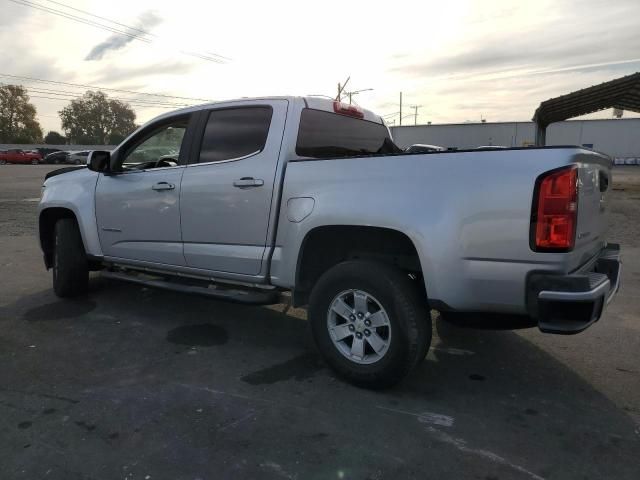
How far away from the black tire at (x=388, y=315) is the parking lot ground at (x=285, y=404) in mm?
154

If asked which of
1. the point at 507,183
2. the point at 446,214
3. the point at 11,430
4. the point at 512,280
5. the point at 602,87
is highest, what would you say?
the point at 602,87

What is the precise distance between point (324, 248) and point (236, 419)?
1374mm

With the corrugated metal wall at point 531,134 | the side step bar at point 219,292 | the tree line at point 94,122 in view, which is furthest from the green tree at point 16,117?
the side step bar at point 219,292

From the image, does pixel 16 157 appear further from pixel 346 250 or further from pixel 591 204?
pixel 591 204

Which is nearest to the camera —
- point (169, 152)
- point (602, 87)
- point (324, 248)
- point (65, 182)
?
point (324, 248)

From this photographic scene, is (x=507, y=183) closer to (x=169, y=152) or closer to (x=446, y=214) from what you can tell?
(x=446, y=214)

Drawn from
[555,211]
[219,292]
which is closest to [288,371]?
[219,292]

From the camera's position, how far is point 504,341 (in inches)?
175

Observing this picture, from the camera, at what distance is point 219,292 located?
4.18 metres

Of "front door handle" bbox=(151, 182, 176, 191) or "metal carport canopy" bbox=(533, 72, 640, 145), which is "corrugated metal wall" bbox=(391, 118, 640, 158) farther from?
"front door handle" bbox=(151, 182, 176, 191)

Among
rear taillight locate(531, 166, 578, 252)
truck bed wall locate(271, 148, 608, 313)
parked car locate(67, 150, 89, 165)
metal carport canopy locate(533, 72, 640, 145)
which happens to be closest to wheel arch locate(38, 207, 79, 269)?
truck bed wall locate(271, 148, 608, 313)

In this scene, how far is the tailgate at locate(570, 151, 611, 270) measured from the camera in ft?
9.56

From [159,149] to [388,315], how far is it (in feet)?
9.80

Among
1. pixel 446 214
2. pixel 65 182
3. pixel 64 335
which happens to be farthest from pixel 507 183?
pixel 65 182
